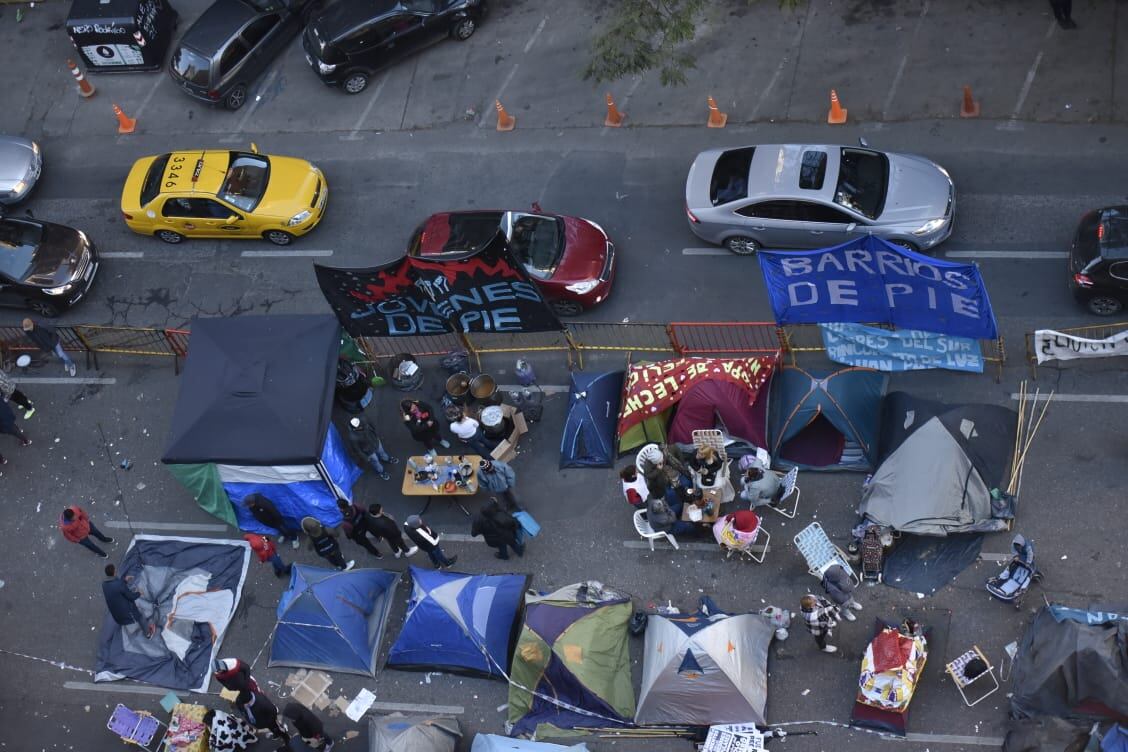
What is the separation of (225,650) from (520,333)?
6.89m

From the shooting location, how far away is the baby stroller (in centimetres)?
1738

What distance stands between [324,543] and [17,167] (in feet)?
38.7

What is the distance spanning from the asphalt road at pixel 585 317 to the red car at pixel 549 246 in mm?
630

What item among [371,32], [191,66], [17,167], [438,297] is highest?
[371,32]

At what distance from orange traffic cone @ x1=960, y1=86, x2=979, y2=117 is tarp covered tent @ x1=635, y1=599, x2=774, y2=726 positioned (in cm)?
1095

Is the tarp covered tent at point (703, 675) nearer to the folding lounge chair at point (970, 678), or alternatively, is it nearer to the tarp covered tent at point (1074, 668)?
the folding lounge chair at point (970, 678)

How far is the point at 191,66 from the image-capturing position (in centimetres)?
2566

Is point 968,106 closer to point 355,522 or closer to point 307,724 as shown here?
point 355,522

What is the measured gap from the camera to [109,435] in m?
21.8

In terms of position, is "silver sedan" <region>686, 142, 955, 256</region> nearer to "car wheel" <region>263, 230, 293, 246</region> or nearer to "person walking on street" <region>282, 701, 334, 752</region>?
"car wheel" <region>263, 230, 293, 246</region>

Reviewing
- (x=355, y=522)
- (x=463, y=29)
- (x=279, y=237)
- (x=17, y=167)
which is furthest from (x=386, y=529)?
(x=17, y=167)

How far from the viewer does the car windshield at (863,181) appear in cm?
2084

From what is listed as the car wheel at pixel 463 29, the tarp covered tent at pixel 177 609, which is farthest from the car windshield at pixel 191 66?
the tarp covered tent at pixel 177 609

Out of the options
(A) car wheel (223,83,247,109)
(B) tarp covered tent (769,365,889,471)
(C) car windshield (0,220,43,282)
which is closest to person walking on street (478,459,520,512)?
(B) tarp covered tent (769,365,889,471)
